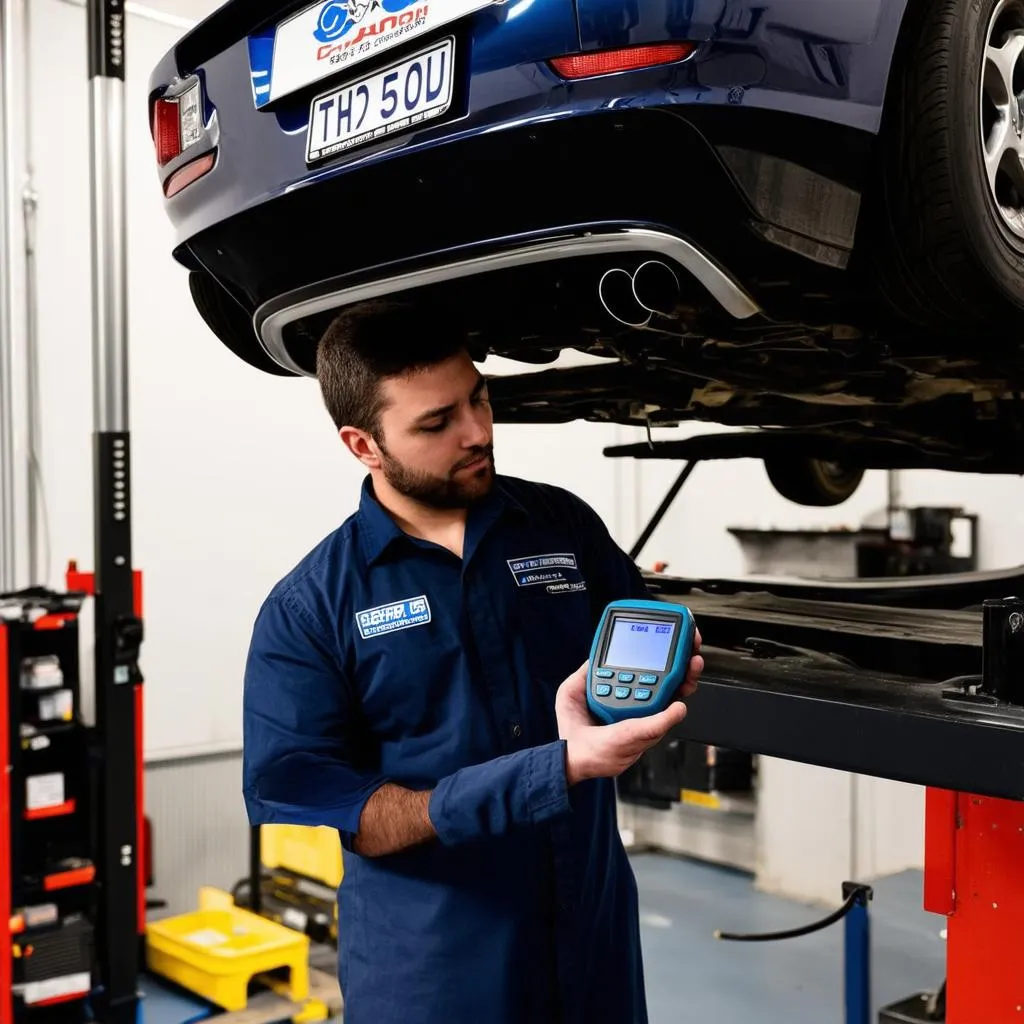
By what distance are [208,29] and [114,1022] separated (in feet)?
9.49

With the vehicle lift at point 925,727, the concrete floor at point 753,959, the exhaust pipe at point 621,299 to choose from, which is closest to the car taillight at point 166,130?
the exhaust pipe at point 621,299

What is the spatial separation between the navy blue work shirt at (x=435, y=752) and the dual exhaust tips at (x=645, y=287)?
33 cm

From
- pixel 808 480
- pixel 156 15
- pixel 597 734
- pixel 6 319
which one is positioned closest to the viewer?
pixel 597 734

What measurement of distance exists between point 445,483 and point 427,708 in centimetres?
28

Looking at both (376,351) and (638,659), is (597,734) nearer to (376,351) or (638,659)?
(638,659)

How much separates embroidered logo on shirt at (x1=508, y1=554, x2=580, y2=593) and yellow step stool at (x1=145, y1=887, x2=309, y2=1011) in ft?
8.16

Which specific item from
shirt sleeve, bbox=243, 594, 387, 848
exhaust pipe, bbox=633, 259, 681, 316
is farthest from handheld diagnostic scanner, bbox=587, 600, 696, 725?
exhaust pipe, bbox=633, 259, 681, 316

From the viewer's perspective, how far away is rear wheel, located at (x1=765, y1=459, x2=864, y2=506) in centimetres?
304

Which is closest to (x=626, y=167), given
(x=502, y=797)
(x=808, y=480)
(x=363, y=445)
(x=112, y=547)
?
(x=363, y=445)

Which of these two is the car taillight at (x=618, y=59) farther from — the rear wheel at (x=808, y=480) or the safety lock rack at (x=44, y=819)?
the safety lock rack at (x=44, y=819)

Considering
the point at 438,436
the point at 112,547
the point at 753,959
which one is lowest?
the point at 753,959

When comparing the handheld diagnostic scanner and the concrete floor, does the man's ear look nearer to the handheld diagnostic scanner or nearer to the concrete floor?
the handheld diagnostic scanner

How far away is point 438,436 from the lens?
1.42 m

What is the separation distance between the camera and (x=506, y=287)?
5.78ft
